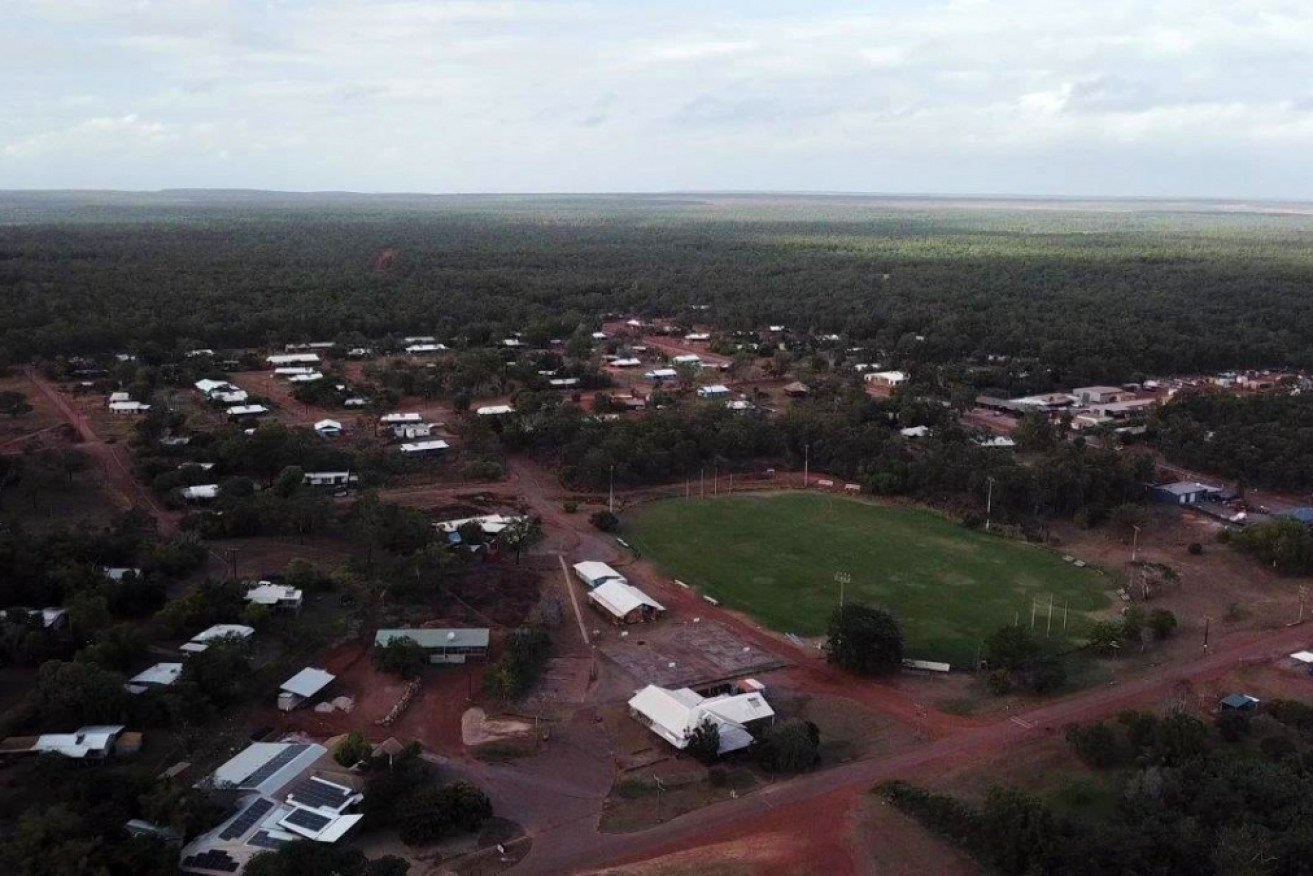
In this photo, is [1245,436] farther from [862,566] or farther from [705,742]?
[705,742]

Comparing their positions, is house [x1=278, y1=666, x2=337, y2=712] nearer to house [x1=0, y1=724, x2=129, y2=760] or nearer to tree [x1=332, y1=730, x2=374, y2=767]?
tree [x1=332, y1=730, x2=374, y2=767]

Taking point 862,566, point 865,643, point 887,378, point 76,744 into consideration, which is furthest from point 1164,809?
point 887,378

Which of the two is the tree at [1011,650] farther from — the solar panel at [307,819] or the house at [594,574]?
the solar panel at [307,819]

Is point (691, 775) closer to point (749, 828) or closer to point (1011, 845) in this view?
point (749, 828)

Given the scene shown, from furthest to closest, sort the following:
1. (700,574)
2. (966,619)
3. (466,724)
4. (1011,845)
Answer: (700,574) → (966,619) → (466,724) → (1011,845)

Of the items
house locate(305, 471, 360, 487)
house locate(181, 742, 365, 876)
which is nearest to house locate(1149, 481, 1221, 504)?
house locate(305, 471, 360, 487)

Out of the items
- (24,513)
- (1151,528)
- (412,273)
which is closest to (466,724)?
(24,513)
